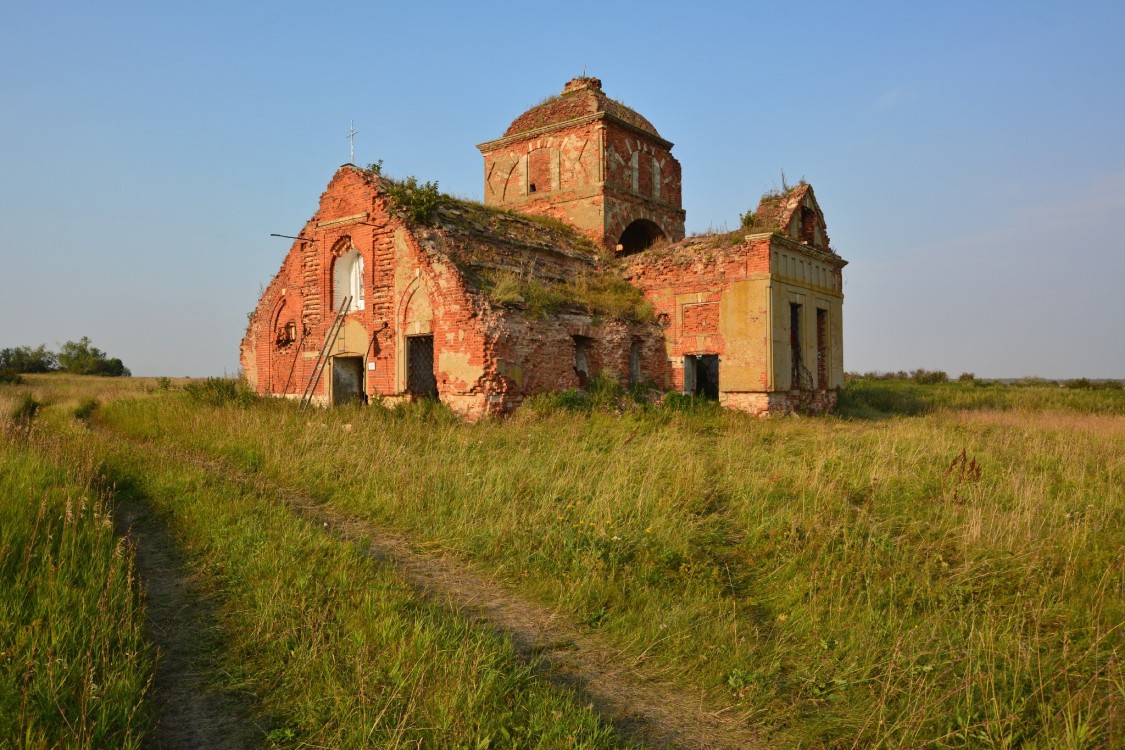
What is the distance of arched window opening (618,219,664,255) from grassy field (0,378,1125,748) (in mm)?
12109

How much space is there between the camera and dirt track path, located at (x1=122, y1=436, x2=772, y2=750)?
3.73 metres

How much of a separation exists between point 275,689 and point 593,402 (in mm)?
11325

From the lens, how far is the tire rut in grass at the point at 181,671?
11.5ft

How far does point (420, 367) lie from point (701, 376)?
8439mm

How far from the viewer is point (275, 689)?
3904 millimetres

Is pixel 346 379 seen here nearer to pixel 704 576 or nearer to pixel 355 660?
pixel 704 576

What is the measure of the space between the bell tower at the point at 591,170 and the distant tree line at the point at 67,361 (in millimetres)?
36076

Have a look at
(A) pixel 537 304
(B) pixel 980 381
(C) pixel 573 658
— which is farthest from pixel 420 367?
(B) pixel 980 381

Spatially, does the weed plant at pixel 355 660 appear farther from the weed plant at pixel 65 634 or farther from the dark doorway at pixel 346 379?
the dark doorway at pixel 346 379

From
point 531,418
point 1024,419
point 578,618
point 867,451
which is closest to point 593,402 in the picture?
point 531,418

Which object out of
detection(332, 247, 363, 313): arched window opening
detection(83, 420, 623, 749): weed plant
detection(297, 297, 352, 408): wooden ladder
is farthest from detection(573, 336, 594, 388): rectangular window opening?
detection(83, 420, 623, 749): weed plant

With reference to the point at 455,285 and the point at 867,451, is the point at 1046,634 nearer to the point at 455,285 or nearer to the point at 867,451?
the point at 867,451

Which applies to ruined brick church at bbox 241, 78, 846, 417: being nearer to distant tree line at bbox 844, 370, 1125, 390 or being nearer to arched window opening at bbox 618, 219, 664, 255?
arched window opening at bbox 618, 219, 664, 255

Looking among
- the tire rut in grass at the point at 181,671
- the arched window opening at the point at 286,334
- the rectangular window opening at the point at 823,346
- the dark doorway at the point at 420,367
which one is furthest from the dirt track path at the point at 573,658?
the rectangular window opening at the point at 823,346
